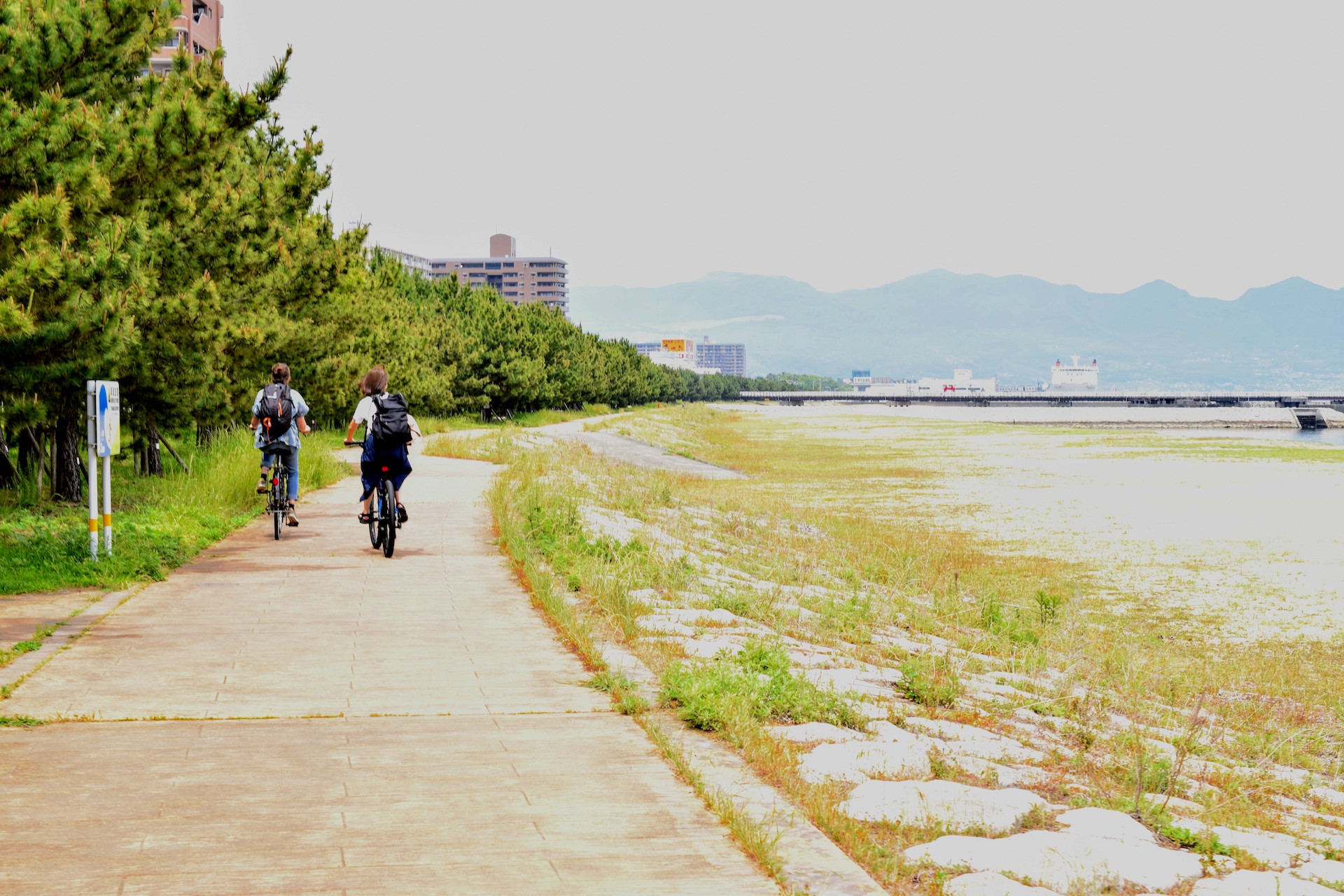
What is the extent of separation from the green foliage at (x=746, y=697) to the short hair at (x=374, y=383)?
6.69m

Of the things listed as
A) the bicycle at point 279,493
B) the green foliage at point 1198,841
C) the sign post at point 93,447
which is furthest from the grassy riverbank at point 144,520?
the green foliage at point 1198,841

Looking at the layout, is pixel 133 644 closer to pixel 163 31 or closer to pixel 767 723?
pixel 767 723

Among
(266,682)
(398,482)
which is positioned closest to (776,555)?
(398,482)

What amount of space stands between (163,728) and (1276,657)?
10.7 metres

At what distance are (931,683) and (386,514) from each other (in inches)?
274

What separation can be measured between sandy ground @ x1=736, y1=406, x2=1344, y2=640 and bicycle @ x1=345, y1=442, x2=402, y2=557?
9.26 metres

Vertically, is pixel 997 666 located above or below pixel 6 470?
below

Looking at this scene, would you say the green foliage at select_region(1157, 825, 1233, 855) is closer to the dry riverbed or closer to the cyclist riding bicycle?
the dry riverbed

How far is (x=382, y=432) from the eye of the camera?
44.5ft

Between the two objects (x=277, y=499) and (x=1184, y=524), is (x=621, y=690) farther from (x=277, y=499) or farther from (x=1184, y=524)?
(x=1184, y=524)

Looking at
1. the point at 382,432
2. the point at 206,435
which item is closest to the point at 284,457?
the point at 382,432

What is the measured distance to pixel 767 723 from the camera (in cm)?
722

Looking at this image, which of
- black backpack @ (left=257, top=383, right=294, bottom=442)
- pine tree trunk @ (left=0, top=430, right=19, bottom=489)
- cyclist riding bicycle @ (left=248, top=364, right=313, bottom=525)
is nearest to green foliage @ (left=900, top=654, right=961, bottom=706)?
cyclist riding bicycle @ (left=248, top=364, right=313, bottom=525)

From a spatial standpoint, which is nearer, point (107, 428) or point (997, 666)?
point (997, 666)
